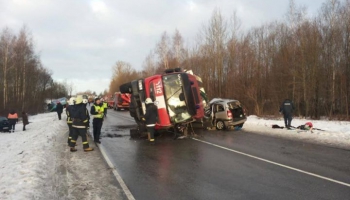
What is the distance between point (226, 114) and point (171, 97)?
13.3 ft

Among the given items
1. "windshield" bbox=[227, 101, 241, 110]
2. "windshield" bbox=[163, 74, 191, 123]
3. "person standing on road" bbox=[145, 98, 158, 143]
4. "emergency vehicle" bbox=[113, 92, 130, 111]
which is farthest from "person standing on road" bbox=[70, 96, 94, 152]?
"emergency vehicle" bbox=[113, 92, 130, 111]

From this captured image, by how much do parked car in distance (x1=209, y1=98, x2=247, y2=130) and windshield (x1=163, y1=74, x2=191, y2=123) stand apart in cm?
350

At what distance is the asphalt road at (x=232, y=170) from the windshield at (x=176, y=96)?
6.09 feet

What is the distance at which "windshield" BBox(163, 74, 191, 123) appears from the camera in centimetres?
1281

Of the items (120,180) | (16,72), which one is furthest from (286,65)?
(16,72)

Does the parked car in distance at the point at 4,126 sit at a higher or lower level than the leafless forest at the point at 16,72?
lower

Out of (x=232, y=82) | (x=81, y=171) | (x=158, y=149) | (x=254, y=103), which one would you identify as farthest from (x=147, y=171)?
(x=232, y=82)

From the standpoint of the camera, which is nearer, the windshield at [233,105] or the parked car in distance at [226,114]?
the parked car in distance at [226,114]

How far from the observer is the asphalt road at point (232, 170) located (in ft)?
17.7

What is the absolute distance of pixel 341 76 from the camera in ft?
76.8

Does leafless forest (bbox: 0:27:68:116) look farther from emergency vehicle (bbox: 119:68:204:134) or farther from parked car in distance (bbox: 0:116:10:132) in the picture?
emergency vehicle (bbox: 119:68:204:134)

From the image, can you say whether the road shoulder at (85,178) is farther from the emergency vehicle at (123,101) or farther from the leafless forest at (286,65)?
A: the emergency vehicle at (123,101)

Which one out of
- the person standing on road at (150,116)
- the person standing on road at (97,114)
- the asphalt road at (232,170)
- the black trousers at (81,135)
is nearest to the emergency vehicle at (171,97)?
the person standing on road at (150,116)

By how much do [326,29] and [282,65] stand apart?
4.97m
